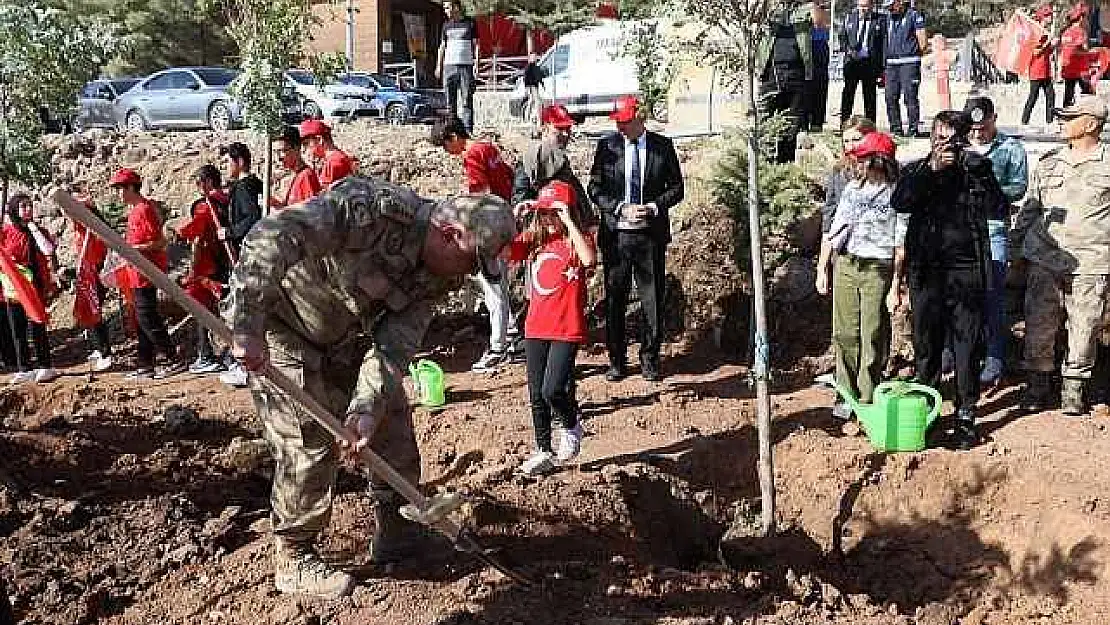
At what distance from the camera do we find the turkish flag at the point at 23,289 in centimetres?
874

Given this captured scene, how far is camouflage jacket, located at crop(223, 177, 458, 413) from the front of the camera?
3.78m

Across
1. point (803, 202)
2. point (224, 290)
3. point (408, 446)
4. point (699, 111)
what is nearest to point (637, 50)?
point (408, 446)

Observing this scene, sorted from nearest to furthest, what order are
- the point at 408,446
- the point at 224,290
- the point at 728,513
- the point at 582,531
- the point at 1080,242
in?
the point at 408,446
the point at 582,531
the point at 728,513
the point at 1080,242
the point at 224,290

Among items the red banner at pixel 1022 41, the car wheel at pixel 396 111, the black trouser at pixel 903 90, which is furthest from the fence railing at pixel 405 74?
the black trouser at pixel 903 90

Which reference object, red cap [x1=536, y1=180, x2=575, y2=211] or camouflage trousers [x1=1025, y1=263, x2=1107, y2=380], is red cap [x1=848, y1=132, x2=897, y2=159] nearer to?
camouflage trousers [x1=1025, y1=263, x2=1107, y2=380]

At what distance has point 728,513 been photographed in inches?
257

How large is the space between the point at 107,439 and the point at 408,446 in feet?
11.4

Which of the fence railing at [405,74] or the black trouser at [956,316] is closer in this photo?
the black trouser at [956,316]

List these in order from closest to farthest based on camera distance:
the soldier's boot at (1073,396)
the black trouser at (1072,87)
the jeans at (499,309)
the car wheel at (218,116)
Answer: the soldier's boot at (1073,396), the jeans at (499,309), the black trouser at (1072,87), the car wheel at (218,116)

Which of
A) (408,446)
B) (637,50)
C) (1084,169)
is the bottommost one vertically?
(408,446)

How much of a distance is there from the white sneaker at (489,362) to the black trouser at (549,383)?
255 cm

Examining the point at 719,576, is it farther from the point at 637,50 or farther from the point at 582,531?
the point at 637,50

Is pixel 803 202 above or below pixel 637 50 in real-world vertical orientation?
below

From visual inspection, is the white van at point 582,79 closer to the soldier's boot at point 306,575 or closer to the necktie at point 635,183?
the necktie at point 635,183
